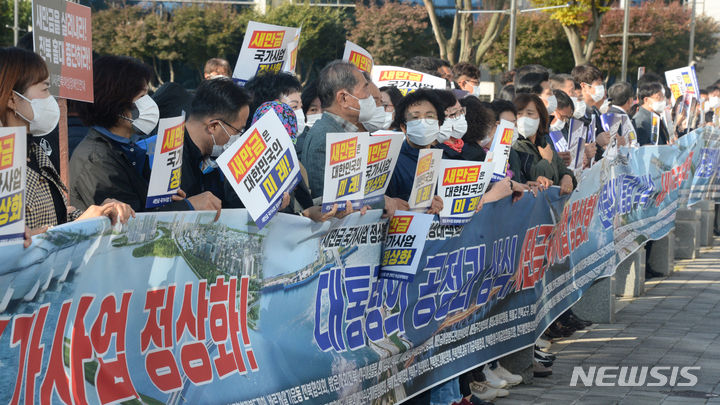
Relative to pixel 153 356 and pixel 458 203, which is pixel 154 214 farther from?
pixel 458 203

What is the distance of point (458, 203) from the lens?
548 centimetres

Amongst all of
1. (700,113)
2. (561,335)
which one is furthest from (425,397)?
(700,113)

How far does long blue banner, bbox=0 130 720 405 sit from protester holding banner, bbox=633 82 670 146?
6.27 meters

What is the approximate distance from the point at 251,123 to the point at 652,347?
12.9ft

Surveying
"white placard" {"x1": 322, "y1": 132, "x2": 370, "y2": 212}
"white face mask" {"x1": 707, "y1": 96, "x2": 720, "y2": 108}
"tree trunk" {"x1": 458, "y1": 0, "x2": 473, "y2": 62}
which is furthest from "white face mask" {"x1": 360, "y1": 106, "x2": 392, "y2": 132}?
"tree trunk" {"x1": 458, "y1": 0, "x2": 473, "y2": 62}

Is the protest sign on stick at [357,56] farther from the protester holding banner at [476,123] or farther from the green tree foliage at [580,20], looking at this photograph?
the green tree foliage at [580,20]

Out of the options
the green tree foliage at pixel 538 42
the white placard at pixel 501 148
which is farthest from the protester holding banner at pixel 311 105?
the green tree foliage at pixel 538 42

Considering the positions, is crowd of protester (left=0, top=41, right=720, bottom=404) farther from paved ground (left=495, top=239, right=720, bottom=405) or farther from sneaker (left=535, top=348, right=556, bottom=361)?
paved ground (left=495, top=239, right=720, bottom=405)

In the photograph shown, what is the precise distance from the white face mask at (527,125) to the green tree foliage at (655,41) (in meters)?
48.4

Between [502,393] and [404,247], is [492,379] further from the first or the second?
[404,247]

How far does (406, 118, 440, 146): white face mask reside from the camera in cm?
580

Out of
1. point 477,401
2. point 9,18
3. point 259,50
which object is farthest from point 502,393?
point 9,18

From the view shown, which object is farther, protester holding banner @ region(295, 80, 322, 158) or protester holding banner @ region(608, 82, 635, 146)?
protester holding banner @ region(608, 82, 635, 146)

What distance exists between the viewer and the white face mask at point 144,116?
4.17 meters
